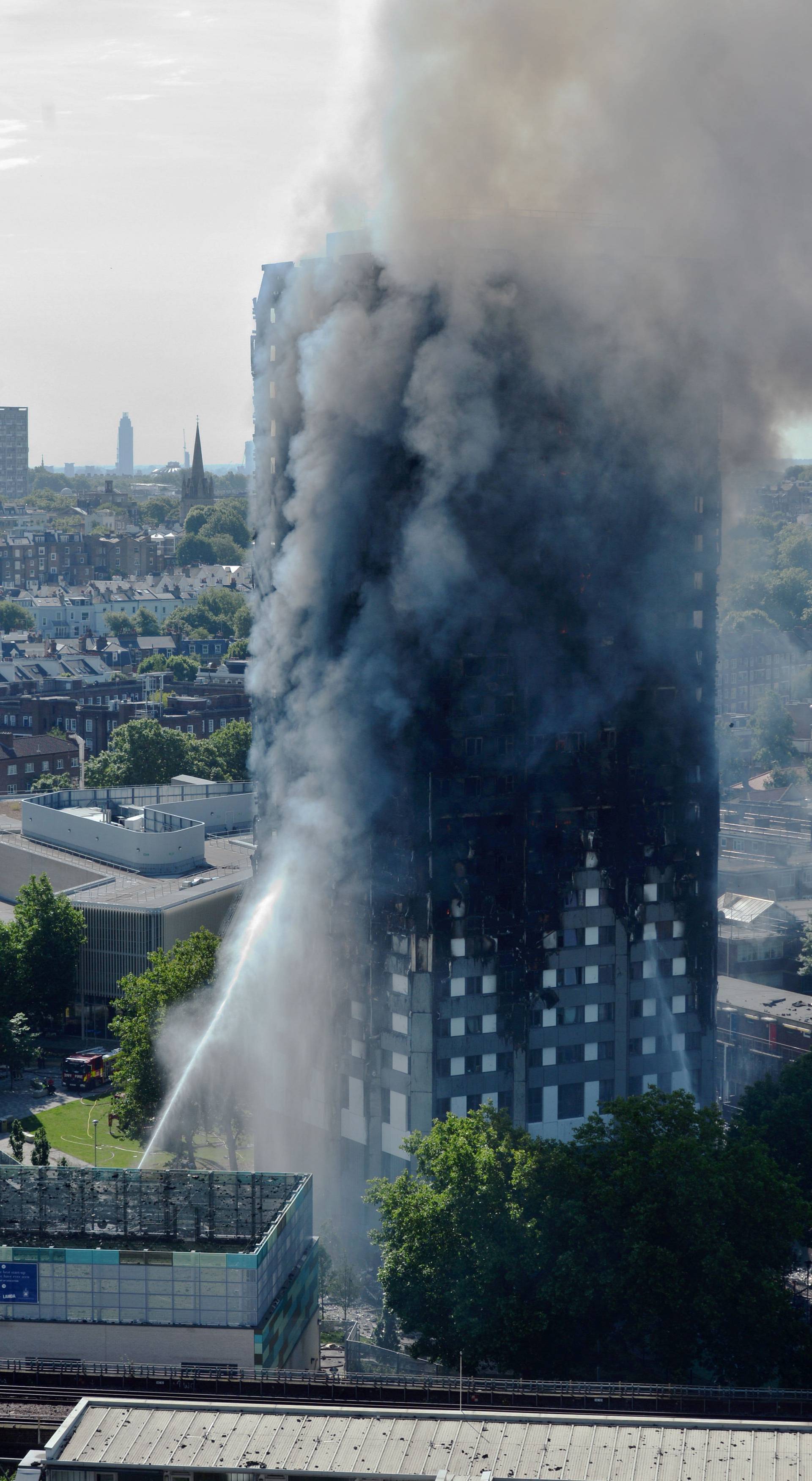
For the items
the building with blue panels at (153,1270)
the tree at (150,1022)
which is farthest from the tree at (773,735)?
the building with blue panels at (153,1270)

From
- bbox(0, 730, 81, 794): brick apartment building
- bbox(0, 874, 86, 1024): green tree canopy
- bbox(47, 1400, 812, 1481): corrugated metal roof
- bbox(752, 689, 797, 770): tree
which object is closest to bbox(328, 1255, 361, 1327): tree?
bbox(47, 1400, 812, 1481): corrugated metal roof

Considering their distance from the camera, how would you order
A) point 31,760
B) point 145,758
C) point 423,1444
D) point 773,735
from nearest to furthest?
point 423,1444 → point 145,758 → point 31,760 → point 773,735

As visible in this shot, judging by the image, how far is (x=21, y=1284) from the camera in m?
50.4

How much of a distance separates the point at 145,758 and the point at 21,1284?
89090 millimetres

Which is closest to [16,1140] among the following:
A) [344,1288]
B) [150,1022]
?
[150,1022]

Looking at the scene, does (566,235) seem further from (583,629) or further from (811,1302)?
(811,1302)

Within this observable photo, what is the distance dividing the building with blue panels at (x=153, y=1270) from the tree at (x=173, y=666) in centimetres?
12834

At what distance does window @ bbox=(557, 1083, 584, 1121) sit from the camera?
68.0 meters

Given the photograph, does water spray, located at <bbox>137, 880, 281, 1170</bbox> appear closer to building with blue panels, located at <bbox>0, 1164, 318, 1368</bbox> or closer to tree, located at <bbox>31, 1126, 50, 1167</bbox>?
tree, located at <bbox>31, 1126, 50, 1167</bbox>

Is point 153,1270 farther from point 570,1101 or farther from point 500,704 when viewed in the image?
point 500,704

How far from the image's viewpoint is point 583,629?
67.9 meters

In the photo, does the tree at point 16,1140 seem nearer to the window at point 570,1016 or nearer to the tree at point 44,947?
the tree at point 44,947

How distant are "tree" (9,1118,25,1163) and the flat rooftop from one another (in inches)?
868

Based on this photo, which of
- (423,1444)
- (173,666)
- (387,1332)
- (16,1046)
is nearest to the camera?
(423,1444)
